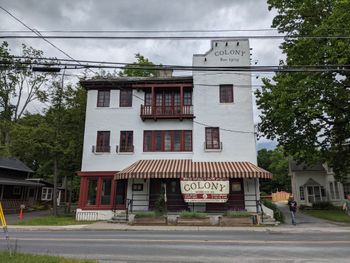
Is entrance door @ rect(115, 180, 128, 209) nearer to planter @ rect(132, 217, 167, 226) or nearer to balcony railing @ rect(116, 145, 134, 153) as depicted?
balcony railing @ rect(116, 145, 134, 153)

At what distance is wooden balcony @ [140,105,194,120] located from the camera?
77.0ft

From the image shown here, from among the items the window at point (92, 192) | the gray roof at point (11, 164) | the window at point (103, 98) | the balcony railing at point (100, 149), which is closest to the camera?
the window at point (92, 192)

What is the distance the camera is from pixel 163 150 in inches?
922

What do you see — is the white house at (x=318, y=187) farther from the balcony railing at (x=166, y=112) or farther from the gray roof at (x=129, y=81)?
the gray roof at (x=129, y=81)

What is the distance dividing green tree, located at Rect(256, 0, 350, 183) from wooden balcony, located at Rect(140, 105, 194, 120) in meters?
6.15

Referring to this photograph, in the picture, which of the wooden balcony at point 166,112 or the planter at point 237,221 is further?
the wooden balcony at point 166,112

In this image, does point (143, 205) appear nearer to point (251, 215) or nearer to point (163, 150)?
point (163, 150)

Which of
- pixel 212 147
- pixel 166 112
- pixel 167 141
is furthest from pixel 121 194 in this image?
pixel 212 147

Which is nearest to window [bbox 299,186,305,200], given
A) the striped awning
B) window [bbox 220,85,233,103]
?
the striped awning

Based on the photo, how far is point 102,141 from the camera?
943 inches

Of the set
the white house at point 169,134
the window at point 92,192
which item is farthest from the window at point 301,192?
the window at point 92,192

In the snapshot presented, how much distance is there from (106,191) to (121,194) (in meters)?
1.25

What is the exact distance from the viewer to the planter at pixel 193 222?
18094 millimetres

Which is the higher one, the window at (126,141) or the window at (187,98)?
the window at (187,98)
